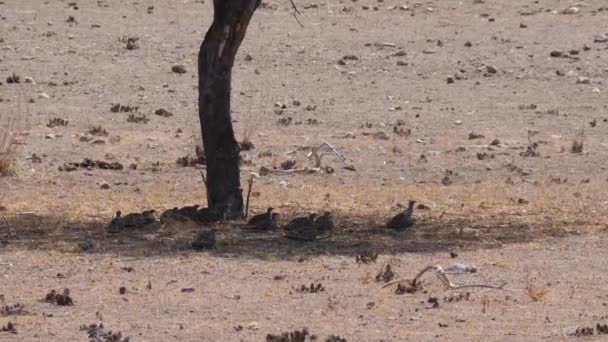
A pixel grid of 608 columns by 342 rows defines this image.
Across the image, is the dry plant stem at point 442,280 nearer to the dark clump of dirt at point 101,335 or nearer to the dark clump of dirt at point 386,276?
the dark clump of dirt at point 386,276

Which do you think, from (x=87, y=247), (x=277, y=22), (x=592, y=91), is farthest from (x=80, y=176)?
(x=277, y=22)

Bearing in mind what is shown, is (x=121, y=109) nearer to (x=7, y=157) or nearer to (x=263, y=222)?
(x=7, y=157)

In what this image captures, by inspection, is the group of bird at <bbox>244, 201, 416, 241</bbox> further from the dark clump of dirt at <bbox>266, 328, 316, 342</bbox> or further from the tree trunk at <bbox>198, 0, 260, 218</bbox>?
the dark clump of dirt at <bbox>266, 328, 316, 342</bbox>

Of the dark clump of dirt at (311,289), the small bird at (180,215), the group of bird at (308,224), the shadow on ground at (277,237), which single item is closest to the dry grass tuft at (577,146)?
the shadow on ground at (277,237)

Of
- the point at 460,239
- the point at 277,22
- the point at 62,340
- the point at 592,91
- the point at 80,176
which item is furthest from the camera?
the point at 277,22

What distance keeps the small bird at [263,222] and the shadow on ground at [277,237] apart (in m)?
0.11

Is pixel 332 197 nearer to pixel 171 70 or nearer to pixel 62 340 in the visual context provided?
pixel 62 340

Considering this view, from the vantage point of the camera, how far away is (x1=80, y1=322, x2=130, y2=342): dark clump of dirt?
28.1 feet

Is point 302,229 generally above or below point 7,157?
below

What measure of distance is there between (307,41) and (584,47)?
4.45 metres

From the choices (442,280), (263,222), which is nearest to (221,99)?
(263,222)

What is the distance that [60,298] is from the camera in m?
9.77

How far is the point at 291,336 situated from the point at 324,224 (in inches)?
145

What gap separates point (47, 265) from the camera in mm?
11086
